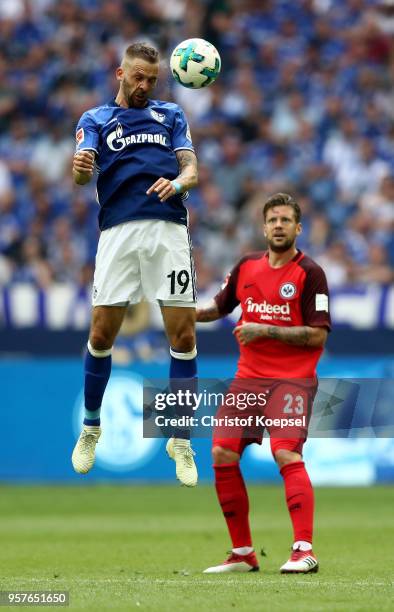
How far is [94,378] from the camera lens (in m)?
8.82

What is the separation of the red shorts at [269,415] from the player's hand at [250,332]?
1.08ft

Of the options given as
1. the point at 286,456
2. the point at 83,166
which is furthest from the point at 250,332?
the point at 83,166

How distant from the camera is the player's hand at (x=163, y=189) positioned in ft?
26.5

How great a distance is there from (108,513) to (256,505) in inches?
70.7

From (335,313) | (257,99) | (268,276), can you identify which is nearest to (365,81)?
(257,99)

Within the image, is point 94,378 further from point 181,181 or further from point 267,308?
point 181,181

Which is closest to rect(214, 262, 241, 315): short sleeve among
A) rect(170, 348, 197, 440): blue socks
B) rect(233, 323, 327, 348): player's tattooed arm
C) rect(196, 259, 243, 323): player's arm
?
rect(196, 259, 243, 323): player's arm

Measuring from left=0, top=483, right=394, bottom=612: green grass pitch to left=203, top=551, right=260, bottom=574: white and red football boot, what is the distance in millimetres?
90

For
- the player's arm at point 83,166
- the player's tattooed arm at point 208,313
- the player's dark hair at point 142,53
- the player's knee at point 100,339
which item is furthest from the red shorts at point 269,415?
the player's dark hair at point 142,53

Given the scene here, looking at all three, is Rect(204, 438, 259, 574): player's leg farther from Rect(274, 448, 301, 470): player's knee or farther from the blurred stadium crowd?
the blurred stadium crowd

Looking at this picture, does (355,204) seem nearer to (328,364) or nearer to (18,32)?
(328,364)

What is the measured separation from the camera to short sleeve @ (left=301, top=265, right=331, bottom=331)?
9016 millimetres

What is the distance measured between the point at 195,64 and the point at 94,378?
2184mm

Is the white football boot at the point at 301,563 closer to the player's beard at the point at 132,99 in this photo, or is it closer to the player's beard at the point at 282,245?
the player's beard at the point at 282,245
